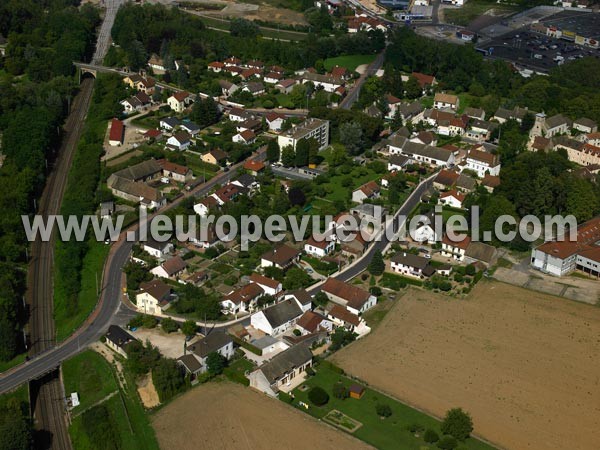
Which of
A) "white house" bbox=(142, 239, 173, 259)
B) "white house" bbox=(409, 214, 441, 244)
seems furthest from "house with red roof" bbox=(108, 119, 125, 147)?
"white house" bbox=(409, 214, 441, 244)

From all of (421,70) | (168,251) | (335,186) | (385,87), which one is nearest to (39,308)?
(168,251)

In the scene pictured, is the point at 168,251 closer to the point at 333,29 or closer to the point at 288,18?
the point at 333,29

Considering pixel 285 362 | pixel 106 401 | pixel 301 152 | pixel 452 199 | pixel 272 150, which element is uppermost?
pixel 301 152

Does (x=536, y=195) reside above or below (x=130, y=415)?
above

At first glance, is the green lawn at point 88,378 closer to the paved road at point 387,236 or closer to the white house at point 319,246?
the paved road at point 387,236

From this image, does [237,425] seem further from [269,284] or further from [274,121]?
[274,121]

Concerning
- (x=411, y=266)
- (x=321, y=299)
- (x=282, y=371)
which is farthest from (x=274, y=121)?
(x=282, y=371)
